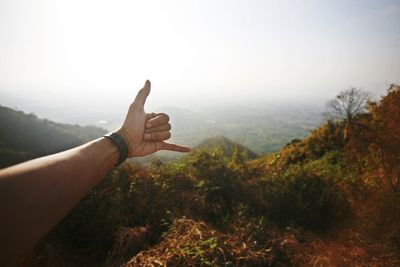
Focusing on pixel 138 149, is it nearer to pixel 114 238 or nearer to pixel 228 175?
pixel 114 238

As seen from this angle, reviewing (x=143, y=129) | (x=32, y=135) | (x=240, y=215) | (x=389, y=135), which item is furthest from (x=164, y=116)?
(x=32, y=135)

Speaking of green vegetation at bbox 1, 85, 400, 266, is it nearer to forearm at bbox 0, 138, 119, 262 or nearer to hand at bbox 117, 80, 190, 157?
hand at bbox 117, 80, 190, 157

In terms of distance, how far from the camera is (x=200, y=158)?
25.7 feet

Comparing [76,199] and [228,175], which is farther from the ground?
[76,199]

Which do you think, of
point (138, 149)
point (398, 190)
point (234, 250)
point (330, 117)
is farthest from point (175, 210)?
point (330, 117)

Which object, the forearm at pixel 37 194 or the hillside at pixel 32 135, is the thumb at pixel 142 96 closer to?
the forearm at pixel 37 194

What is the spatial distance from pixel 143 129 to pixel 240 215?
4029 millimetres

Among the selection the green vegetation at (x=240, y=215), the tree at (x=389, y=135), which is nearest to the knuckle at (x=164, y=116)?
the green vegetation at (x=240, y=215)

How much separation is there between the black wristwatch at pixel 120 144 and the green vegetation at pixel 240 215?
1.37 m

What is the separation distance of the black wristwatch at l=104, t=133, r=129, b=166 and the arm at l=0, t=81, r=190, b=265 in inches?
1.4

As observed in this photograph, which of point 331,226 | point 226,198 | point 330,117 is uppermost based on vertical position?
point 330,117

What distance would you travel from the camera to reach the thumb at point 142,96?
177 cm

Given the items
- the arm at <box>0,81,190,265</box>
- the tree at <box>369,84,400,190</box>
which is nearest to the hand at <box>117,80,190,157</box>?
the arm at <box>0,81,190,265</box>

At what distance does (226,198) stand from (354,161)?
21.2 ft
